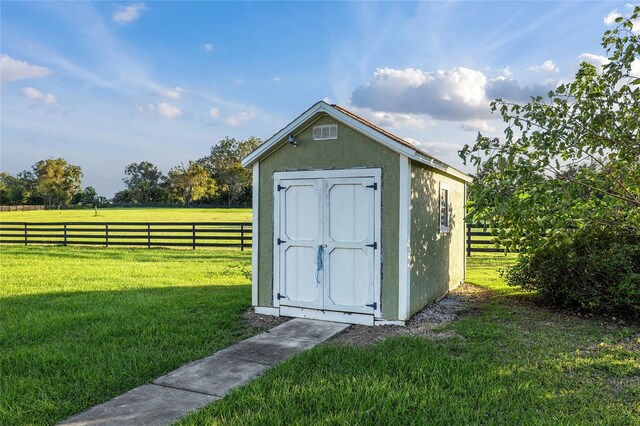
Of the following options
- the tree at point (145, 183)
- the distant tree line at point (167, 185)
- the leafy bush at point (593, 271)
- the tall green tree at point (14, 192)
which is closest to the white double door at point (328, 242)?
the leafy bush at point (593, 271)

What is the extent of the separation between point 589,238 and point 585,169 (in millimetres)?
1772

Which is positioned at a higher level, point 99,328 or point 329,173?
point 329,173

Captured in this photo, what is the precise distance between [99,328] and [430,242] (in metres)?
5.22

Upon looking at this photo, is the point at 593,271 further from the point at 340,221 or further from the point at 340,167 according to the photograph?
the point at 340,167

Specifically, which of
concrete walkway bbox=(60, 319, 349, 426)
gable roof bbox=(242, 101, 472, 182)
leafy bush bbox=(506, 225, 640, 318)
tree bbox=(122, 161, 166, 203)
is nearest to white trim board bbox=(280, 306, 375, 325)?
concrete walkway bbox=(60, 319, 349, 426)

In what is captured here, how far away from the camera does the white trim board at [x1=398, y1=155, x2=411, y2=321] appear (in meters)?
5.97

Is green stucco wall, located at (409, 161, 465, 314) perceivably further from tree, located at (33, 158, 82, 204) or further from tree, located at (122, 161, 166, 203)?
tree, located at (33, 158, 82, 204)

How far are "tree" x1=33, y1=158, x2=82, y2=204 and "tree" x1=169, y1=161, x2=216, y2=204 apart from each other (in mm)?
20103

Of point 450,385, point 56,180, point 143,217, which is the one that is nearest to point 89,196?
point 56,180

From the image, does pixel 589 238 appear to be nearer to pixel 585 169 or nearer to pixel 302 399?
pixel 585 169

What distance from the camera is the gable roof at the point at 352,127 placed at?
19.2ft

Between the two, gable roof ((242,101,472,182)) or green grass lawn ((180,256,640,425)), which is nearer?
green grass lawn ((180,256,640,425))

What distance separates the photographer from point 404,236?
5.98 metres

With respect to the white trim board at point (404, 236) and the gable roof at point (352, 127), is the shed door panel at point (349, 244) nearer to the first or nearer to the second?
the white trim board at point (404, 236)
